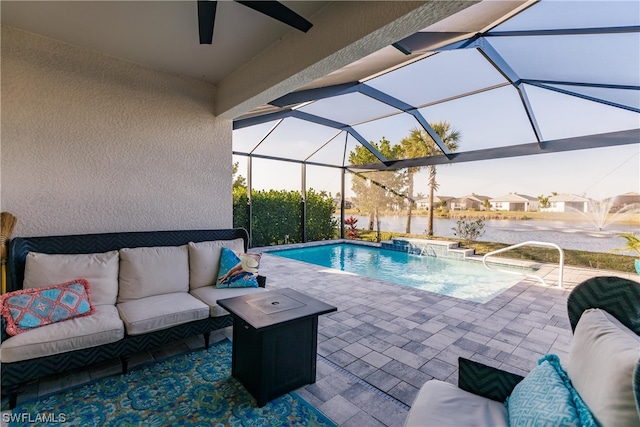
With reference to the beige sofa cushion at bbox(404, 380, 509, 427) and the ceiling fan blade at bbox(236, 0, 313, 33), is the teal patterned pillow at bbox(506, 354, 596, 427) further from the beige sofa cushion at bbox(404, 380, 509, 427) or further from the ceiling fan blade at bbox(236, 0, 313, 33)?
the ceiling fan blade at bbox(236, 0, 313, 33)

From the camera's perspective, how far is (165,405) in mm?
2166

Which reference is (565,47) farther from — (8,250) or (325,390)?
(8,250)

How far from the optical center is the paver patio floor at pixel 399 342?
7.68 ft

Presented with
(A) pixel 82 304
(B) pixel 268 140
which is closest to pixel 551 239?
(B) pixel 268 140

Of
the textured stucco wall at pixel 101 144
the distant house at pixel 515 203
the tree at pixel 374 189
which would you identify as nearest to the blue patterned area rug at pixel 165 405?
the textured stucco wall at pixel 101 144

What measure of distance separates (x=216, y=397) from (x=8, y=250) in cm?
242

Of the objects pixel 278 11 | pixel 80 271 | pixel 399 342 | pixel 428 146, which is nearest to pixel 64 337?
pixel 80 271

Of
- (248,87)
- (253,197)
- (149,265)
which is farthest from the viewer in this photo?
(253,197)

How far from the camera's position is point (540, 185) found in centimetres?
860

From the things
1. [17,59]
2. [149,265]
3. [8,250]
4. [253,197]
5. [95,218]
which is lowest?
[149,265]

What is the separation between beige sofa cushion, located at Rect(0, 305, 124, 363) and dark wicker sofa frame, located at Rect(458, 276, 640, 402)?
275 centimetres

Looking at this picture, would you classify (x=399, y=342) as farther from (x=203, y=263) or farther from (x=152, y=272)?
(x=152, y=272)

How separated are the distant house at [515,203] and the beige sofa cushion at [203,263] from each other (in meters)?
9.32

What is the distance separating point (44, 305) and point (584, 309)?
380 cm
